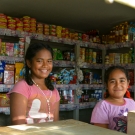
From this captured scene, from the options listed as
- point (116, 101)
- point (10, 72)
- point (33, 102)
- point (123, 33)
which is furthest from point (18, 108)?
point (123, 33)

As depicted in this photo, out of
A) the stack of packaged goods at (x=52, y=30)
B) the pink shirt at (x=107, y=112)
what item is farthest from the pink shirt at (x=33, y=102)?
the stack of packaged goods at (x=52, y=30)

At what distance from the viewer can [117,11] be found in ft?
10.8

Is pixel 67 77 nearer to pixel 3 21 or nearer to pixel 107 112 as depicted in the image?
pixel 3 21

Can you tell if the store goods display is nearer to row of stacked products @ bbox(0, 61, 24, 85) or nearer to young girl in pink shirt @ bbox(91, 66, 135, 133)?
row of stacked products @ bbox(0, 61, 24, 85)

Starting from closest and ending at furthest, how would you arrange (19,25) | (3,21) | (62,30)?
(3,21) → (19,25) → (62,30)

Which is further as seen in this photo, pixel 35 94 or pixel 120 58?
pixel 120 58

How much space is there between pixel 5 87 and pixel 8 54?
1.64 feet

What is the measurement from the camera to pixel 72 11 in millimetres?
3314

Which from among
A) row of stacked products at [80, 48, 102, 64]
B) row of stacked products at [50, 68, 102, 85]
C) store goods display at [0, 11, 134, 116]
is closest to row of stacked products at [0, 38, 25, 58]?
store goods display at [0, 11, 134, 116]

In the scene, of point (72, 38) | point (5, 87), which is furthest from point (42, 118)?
point (72, 38)

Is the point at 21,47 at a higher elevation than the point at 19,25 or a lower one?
lower

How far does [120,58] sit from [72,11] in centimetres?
134

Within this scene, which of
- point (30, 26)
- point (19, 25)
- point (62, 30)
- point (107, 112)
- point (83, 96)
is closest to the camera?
point (107, 112)

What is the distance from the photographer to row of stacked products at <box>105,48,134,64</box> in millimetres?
3768
